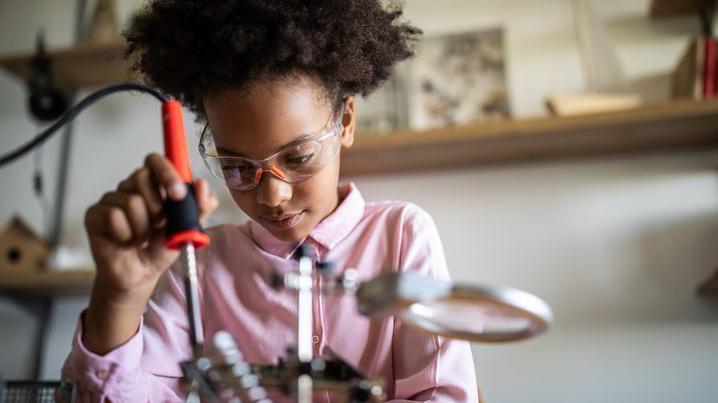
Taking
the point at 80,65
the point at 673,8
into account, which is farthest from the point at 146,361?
the point at 673,8

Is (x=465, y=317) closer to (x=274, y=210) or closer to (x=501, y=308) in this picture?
(x=501, y=308)

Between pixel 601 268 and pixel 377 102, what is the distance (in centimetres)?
82

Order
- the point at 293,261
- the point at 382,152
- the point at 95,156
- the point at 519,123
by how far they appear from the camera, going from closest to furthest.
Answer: the point at 293,261
the point at 519,123
the point at 382,152
the point at 95,156

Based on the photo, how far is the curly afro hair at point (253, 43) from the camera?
0.85 m

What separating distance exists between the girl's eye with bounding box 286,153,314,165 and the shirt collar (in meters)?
0.17

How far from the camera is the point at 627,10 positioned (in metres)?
1.83

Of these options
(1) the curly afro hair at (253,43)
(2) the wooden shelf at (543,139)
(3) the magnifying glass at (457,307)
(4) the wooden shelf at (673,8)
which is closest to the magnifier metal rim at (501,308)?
(3) the magnifying glass at (457,307)

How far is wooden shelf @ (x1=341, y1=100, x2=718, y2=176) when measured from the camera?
1499mm

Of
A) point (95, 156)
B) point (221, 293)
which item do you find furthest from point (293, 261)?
point (95, 156)

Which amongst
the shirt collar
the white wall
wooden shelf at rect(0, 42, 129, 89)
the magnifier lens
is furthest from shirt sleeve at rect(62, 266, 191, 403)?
wooden shelf at rect(0, 42, 129, 89)

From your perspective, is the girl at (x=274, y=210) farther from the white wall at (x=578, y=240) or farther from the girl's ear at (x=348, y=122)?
the white wall at (x=578, y=240)

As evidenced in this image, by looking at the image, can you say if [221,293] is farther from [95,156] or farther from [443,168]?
[95,156]

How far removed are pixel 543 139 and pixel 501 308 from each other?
1307 mm

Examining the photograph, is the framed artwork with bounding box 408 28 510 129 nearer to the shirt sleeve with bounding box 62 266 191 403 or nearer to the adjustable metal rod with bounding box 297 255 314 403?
the shirt sleeve with bounding box 62 266 191 403
